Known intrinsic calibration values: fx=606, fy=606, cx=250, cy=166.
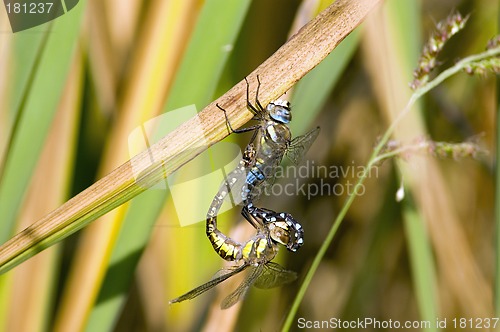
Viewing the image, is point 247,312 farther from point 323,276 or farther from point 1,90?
point 1,90

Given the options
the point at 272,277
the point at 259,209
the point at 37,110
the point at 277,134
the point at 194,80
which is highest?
the point at 37,110

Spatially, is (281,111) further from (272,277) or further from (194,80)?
(272,277)

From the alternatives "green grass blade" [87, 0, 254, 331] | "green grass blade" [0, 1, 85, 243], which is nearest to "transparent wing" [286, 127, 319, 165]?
"green grass blade" [87, 0, 254, 331]

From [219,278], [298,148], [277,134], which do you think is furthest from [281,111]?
[219,278]

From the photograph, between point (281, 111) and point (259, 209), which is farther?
point (259, 209)

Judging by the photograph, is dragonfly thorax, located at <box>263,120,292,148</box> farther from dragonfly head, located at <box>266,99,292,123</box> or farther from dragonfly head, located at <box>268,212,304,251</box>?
dragonfly head, located at <box>268,212,304,251</box>

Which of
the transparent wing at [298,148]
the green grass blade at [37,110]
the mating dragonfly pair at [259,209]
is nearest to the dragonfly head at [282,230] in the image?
the mating dragonfly pair at [259,209]

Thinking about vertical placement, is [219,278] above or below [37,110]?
below
